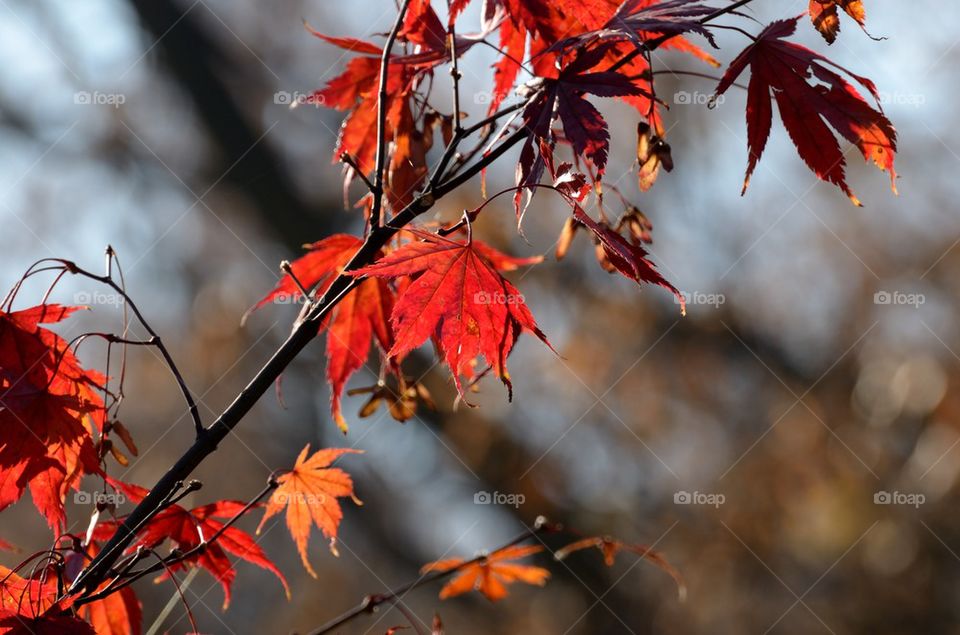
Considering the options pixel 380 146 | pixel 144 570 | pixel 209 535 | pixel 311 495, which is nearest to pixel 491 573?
pixel 311 495

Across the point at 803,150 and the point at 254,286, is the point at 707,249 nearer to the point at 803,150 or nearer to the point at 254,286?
the point at 254,286

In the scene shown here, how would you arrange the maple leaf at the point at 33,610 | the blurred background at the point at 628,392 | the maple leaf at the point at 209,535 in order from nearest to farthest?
the maple leaf at the point at 33,610 → the maple leaf at the point at 209,535 → the blurred background at the point at 628,392

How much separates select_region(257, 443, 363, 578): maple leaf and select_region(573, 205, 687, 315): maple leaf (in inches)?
23.5

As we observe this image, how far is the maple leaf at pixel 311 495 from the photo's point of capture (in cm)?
136

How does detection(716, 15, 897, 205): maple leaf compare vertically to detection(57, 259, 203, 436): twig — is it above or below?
below

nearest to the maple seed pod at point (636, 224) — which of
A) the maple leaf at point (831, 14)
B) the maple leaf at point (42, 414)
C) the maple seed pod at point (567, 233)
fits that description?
the maple seed pod at point (567, 233)

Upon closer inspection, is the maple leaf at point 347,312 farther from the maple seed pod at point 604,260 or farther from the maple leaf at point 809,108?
the maple leaf at point 809,108

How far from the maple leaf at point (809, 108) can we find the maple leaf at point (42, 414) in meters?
0.89

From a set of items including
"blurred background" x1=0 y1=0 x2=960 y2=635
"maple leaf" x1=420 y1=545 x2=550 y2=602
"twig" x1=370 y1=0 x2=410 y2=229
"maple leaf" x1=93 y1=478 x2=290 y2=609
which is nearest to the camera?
"twig" x1=370 y1=0 x2=410 y2=229

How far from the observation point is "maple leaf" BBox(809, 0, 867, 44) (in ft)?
3.51

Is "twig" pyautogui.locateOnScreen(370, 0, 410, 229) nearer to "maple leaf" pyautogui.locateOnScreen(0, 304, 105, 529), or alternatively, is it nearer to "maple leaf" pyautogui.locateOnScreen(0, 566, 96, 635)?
"maple leaf" pyautogui.locateOnScreen(0, 304, 105, 529)

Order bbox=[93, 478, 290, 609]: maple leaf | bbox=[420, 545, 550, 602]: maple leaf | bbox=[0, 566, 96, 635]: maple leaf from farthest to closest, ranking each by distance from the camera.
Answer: bbox=[420, 545, 550, 602]: maple leaf
bbox=[93, 478, 290, 609]: maple leaf
bbox=[0, 566, 96, 635]: maple leaf

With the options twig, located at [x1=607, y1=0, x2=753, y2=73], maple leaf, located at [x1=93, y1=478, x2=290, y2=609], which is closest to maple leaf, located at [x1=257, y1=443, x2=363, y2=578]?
maple leaf, located at [x1=93, y1=478, x2=290, y2=609]

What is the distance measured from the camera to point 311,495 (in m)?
1.39
